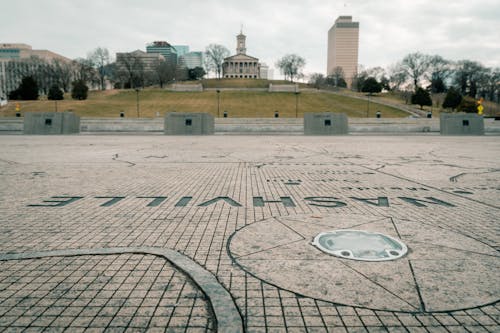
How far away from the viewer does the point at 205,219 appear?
193 inches

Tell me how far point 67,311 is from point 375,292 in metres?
2.36

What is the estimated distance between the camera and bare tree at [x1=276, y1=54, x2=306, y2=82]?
5158 inches

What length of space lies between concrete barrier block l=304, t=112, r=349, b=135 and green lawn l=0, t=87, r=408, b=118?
1319 inches

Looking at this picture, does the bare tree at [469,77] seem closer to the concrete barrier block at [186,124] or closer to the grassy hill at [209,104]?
the grassy hill at [209,104]

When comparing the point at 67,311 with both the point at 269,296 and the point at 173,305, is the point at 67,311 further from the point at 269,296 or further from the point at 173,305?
the point at 269,296

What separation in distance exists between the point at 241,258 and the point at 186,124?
24045mm

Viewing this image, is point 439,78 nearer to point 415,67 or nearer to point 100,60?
point 415,67

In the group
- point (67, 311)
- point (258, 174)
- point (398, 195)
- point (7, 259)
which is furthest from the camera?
point (258, 174)

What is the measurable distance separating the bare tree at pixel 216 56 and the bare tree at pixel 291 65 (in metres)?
22.9

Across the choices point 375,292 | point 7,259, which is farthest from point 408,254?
point 7,259

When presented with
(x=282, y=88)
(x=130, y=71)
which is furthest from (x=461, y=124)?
(x=130, y=71)

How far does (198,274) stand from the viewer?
308 cm

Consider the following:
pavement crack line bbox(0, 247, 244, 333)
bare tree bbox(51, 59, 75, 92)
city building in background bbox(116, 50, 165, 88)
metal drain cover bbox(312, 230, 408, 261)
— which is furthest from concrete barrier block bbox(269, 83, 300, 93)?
pavement crack line bbox(0, 247, 244, 333)

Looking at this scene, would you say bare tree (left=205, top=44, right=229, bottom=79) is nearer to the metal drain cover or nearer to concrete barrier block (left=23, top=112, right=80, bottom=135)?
concrete barrier block (left=23, top=112, right=80, bottom=135)
